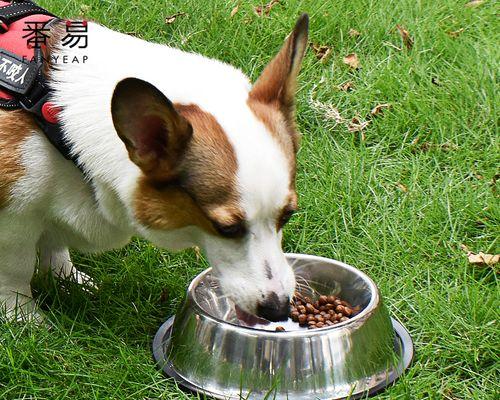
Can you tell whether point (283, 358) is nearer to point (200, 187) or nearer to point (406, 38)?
point (200, 187)

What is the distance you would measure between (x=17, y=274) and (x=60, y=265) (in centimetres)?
38

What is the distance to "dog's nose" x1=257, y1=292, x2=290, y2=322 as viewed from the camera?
2.63 m

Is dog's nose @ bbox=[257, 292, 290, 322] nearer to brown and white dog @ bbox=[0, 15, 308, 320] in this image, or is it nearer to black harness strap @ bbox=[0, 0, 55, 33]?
brown and white dog @ bbox=[0, 15, 308, 320]

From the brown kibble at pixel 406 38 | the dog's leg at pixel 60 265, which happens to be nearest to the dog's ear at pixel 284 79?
the dog's leg at pixel 60 265

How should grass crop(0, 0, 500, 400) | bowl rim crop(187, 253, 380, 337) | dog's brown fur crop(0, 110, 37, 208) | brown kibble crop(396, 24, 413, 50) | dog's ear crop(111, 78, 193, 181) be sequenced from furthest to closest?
brown kibble crop(396, 24, 413, 50) < grass crop(0, 0, 500, 400) < dog's brown fur crop(0, 110, 37, 208) < bowl rim crop(187, 253, 380, 337) < dog's ear crop(111, 78, 193, 181)

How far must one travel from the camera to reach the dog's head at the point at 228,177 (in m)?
2.52

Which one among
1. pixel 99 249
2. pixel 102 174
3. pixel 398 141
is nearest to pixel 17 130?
pixel 102 174

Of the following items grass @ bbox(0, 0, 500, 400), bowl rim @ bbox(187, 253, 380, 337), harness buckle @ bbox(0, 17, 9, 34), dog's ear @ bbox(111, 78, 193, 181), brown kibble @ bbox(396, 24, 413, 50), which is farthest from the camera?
brown kibble @ bbox(396, 24, 413, 50)

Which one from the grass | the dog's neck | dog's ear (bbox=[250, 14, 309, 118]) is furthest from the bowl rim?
dog's ear (bbox=[250, 14, 309, 118])

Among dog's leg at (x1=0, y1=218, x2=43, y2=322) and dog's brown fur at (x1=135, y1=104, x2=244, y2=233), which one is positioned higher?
dog's brown fur at (x1=135, y1=104, x2=244, y2=233)

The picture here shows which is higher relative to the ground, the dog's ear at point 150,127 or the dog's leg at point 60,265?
the dog's ear at point 150,127

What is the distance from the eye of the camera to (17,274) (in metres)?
3.13

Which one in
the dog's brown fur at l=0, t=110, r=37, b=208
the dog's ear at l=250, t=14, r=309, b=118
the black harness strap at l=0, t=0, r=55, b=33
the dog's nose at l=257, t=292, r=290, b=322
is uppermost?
the dog's ear at l=250, t=14, r=309, b=118

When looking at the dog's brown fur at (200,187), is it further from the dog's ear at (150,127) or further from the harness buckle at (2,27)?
the harness buckle at (2,27)
